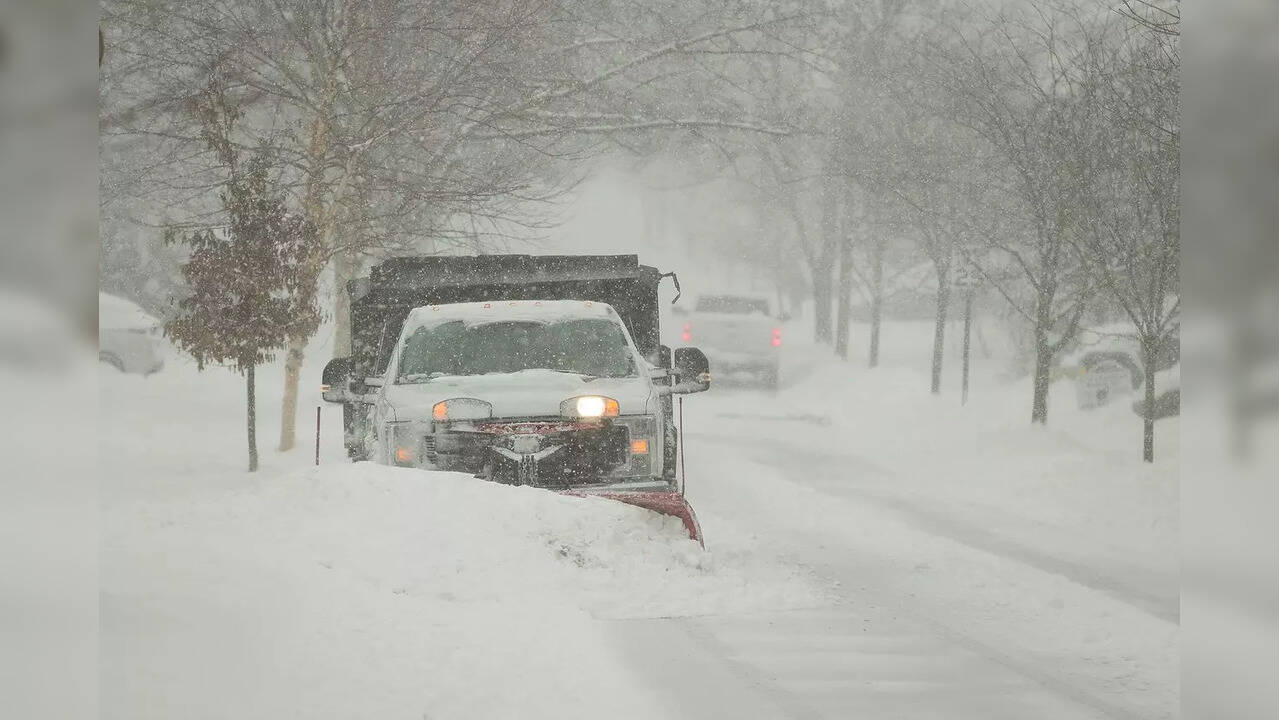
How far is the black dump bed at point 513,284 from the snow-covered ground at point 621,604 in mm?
2088

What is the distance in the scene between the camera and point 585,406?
8297mm

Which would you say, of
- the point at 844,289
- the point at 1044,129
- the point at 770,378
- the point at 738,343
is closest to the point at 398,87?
the point at 1044,129

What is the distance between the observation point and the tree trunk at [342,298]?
18594 millimetres

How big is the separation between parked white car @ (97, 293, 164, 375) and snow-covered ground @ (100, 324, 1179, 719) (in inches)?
718

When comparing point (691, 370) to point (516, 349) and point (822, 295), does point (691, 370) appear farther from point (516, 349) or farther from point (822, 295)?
point (822, 295)

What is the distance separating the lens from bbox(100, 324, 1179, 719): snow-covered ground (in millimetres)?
4812

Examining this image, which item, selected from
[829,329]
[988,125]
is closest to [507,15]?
[988,125]

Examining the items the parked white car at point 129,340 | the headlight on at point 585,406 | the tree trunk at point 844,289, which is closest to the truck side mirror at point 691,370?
the headlight on at point 585,406

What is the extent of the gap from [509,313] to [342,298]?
10471 millimetres
